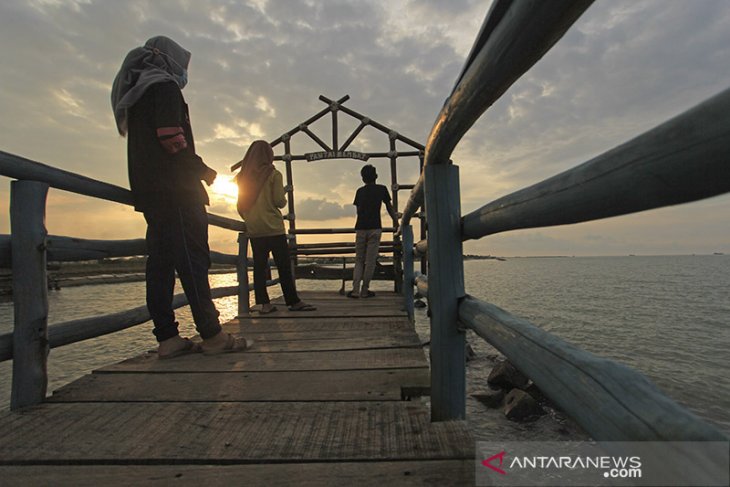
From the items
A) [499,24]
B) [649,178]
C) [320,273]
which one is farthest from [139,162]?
[320,273]

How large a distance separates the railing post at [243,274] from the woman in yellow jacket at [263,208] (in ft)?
0.74

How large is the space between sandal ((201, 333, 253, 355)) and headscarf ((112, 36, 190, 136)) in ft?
5.32

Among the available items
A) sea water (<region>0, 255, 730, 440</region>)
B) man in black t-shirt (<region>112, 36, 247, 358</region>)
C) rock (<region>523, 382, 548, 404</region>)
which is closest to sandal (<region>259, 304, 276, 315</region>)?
man in black t-shirt (<region>112, 36, 247, 358</region>)

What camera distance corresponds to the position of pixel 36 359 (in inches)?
72.8

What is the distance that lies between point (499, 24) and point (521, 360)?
32.8 inches

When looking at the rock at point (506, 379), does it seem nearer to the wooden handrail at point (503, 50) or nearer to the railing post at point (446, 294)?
the railing post at point (446, 294)

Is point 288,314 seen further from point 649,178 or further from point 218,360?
point 649,178

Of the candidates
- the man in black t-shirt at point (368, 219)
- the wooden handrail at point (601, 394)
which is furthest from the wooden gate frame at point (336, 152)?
the wooden handrail at point (601, 394)

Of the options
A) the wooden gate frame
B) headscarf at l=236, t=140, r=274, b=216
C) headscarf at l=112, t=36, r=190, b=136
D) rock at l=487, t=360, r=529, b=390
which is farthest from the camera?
the wooden gate frame

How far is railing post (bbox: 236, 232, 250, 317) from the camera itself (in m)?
4.61

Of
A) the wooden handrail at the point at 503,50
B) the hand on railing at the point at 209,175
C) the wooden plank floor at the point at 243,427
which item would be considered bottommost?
the wooden plank floor at the point at 243,427

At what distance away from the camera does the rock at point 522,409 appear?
5.31 meters

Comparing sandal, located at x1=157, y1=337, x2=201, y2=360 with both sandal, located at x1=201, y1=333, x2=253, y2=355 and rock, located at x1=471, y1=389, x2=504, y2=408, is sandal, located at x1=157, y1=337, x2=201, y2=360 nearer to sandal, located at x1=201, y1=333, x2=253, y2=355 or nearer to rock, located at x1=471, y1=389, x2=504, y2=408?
sandal, located at x1=201, y1=333, x2=253, y2=355

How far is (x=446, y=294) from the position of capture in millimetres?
1598
